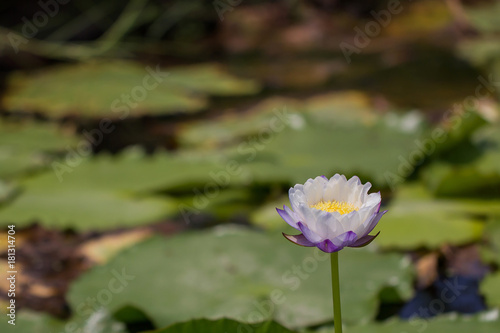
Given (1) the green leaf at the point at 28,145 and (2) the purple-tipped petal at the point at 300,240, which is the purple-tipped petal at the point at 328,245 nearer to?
(2) the purple-tipped petal at the point at 300,240

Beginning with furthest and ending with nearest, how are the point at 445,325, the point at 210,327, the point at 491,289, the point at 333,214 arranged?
the point at 491,289 < the point at 445,325 < the point at 210,327 < the point at 333,214

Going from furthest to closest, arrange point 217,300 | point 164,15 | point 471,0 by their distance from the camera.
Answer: point 471,0 → point 164,15 → point 217,300

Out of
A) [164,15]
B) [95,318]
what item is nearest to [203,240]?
[95,318]

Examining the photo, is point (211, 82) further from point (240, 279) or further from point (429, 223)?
point (240, 279)

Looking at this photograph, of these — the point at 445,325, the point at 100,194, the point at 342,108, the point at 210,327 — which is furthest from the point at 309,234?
the point at 342,108

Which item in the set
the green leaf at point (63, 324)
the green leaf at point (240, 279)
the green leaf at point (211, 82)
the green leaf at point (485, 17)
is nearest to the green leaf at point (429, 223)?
the green leaf at point (240, 279)

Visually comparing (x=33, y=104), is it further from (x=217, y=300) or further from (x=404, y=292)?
(x=404, y=292)

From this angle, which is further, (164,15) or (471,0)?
(471,0)
